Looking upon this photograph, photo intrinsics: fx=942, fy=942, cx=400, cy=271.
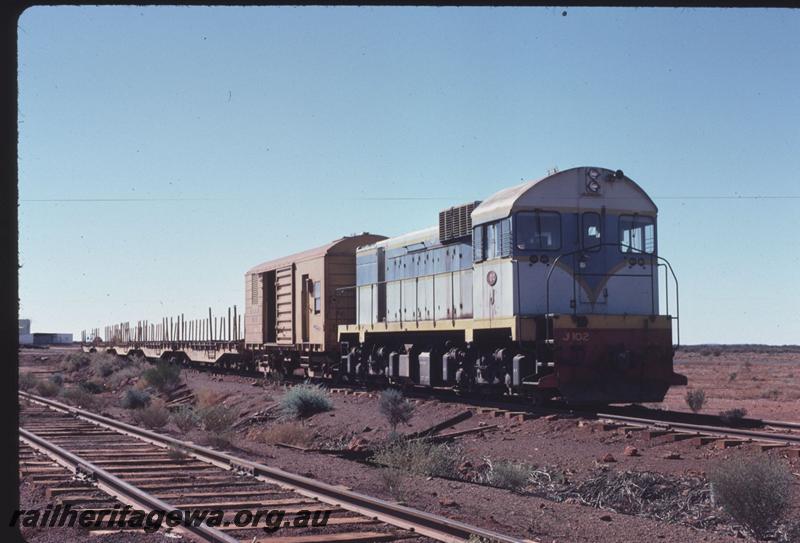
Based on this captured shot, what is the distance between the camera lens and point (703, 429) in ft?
48.1

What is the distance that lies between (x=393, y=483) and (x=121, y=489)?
9.80 feet

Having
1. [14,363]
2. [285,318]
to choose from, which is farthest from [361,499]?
[285,318]

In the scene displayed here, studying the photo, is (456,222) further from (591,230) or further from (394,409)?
(394,409)

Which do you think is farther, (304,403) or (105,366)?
(105,366)

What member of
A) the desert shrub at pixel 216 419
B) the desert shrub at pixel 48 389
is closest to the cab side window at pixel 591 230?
the desert shrub at pixel 216 419

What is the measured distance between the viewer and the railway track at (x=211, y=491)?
26.0 ft

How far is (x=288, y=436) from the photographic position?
55.7ft

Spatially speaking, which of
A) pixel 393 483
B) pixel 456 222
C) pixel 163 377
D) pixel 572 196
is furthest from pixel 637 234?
pixel 163 377

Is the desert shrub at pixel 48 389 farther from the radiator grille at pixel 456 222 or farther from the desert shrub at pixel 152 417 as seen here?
the radiator grille at pixel 456 222

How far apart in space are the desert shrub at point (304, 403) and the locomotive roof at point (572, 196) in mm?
5728

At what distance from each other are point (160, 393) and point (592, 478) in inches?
887

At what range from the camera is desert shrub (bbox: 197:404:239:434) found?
722 inches

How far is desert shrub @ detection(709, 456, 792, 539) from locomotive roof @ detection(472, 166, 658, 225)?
8673mm

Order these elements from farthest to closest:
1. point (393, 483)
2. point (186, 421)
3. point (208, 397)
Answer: point (208, 397) < point (186, 421) < point (393, 483)
